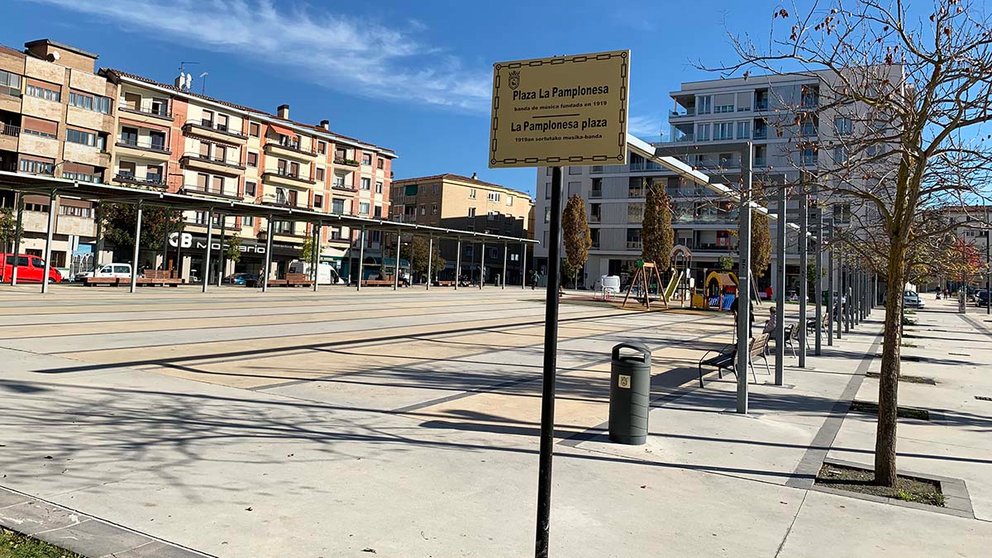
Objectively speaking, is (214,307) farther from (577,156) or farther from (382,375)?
(577,156)

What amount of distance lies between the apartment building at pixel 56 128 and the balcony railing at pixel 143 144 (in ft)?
4.05

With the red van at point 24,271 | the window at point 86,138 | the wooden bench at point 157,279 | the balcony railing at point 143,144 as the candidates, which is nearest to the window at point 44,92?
the window at point 86,138

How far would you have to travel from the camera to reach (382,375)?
1031 cm

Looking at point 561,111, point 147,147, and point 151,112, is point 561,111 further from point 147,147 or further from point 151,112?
point 151,112

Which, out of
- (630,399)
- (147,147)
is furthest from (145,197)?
(630,399)

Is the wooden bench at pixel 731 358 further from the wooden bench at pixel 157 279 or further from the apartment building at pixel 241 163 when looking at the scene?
the apartment building at pixel 241 163

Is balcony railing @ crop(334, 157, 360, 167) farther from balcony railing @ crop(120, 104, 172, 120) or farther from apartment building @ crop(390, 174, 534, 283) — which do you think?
balcony railing @ crop(120, 104, 172, 120)

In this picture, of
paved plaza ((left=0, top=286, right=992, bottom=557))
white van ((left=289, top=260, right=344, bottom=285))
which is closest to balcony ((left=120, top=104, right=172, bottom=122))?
white van ((left=289, top=260, right=344, bottom=285))

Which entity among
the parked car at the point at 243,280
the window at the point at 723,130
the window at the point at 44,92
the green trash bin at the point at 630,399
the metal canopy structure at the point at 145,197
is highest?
the window at the point at 723,130

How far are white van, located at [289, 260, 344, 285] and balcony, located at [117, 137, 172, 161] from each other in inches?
523

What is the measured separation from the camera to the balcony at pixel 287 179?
63450mm

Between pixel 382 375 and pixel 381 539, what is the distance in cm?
637

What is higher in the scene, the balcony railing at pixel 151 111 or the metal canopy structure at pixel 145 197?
the balcony railing at pixel 151 111

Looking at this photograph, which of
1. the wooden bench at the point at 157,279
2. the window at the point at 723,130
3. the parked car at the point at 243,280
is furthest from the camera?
the window at the point at 723,130
